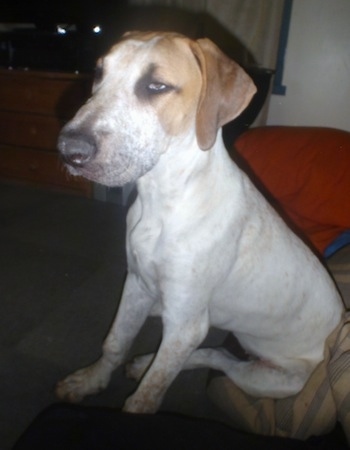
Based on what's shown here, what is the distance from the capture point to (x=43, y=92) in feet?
13.1

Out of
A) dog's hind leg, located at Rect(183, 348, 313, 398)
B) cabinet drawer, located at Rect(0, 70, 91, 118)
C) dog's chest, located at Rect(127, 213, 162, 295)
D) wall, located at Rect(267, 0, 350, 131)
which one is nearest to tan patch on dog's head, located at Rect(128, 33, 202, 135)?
dog's chest, located at Rect(127, 213, 162, 295)

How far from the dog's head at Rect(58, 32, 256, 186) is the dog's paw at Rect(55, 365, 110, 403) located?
3.38 ft

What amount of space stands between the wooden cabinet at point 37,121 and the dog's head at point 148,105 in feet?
8.53

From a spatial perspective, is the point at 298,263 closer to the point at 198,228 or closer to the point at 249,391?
the point at 198,228

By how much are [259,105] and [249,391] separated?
2398 millimetres

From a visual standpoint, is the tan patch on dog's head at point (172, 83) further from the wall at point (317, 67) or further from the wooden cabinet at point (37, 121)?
the wall at point (317, 67)

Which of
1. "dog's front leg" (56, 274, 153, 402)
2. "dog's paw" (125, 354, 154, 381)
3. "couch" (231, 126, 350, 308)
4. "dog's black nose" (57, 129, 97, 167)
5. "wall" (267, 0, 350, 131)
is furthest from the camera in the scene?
"wall" (267, 0, 350, 131)

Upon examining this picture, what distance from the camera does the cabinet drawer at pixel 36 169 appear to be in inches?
164

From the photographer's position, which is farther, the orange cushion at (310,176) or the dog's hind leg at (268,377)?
the orange cushion at (310,176)

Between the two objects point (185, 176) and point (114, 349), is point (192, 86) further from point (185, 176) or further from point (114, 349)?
point (114, 349)

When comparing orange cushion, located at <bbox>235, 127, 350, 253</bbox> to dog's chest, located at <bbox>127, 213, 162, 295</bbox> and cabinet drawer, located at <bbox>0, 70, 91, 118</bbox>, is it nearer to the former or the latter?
dog's chest, located at <bbox>127, 213, 162, 295</bbox>

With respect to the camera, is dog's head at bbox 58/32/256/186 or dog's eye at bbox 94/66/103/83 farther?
dog's eye at bbox 94/66/103/83

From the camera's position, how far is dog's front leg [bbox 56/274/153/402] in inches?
72.0

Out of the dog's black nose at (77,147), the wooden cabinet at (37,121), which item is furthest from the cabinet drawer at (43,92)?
the dog's black nose at (77,147)
